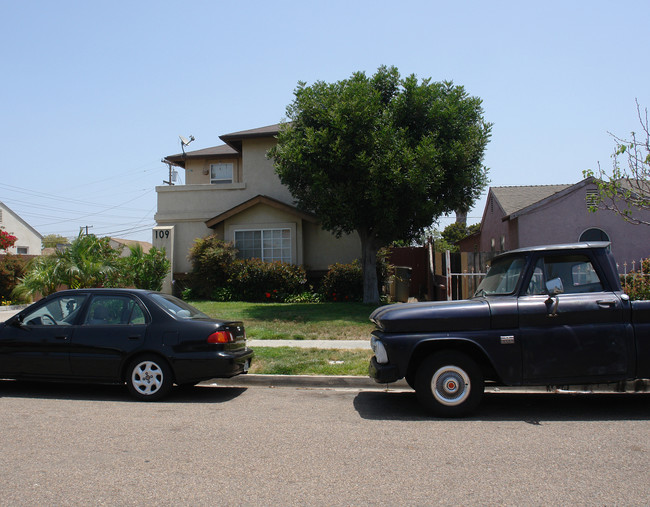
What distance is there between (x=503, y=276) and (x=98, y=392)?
18.9ft

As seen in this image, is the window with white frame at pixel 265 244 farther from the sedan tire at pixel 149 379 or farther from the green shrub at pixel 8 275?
the sedan tire at pixel 149 379

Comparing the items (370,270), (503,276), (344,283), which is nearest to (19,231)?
(344,283)

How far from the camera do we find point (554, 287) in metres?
6.15

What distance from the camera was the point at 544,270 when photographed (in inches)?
250

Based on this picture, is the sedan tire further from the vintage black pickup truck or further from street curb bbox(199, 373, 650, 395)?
the vintage black pickup truck

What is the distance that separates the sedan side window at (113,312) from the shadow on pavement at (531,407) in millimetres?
3204

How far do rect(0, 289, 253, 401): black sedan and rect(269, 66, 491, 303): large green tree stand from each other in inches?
341

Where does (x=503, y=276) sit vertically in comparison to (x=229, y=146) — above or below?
below

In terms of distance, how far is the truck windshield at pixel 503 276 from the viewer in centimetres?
645

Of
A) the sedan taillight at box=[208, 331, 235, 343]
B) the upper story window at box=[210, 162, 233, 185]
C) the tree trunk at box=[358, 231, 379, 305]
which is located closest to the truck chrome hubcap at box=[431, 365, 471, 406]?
the sedan taillight at box=[208, 331, 235, 343]

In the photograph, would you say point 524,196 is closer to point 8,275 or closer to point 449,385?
point 449,385

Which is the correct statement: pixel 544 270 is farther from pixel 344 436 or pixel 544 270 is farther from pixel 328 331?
pixel 328 331

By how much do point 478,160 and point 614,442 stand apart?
12.6 metres

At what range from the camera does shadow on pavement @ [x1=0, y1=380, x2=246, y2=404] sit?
7270mm
